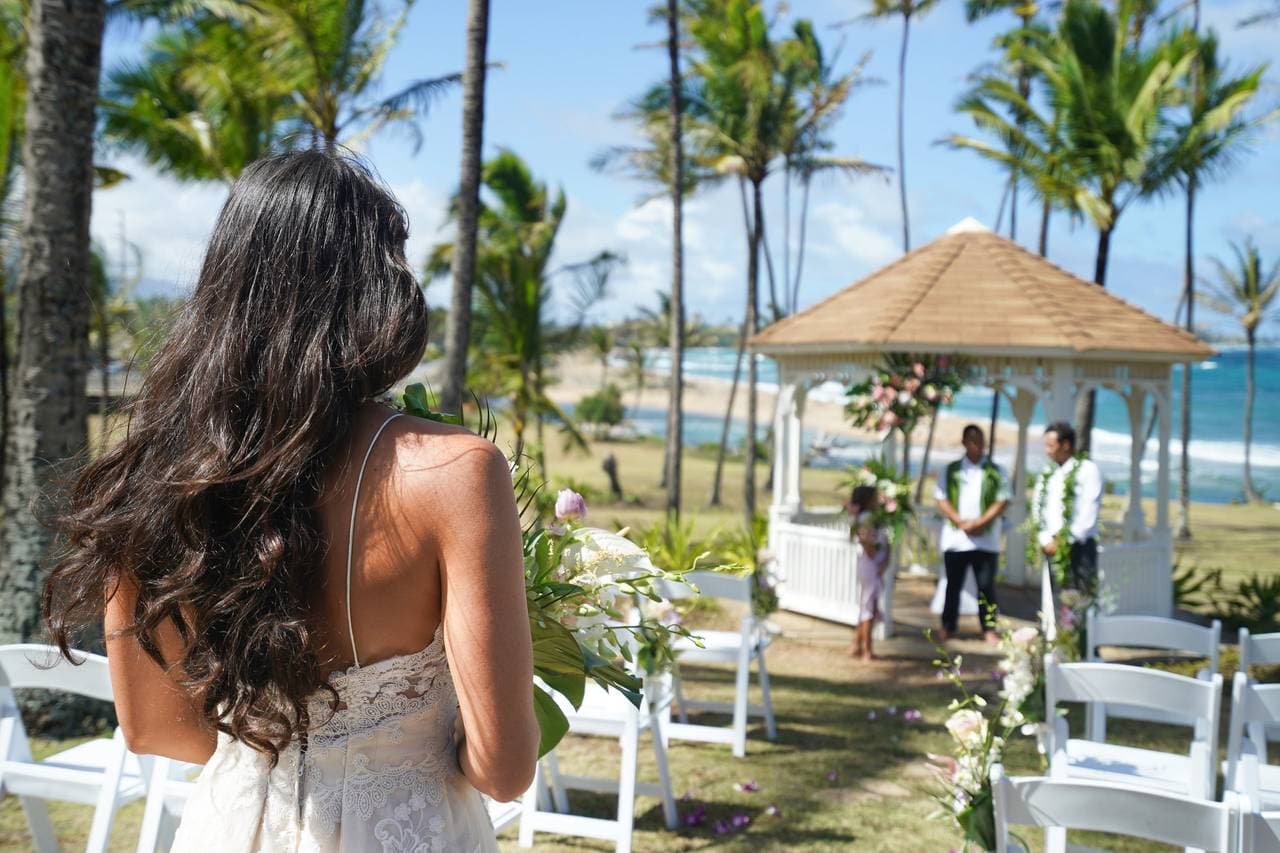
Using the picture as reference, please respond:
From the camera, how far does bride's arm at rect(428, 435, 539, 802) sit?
1.46 metres

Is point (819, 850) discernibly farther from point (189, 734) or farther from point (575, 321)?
point (575, 321)

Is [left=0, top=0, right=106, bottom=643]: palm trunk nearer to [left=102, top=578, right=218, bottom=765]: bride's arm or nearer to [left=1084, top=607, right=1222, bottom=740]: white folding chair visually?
[left=102, top=578, right=218, bottom=765]: bride's arm

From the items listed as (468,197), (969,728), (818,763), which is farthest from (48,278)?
(969,728)

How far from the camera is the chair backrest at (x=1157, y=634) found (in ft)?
16.9

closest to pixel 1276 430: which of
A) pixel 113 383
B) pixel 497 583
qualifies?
pixel 113 383

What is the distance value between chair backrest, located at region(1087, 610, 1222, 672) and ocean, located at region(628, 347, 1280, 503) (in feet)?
86.3

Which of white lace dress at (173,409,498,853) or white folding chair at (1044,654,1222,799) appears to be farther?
white folding chair at (1044,654,1222,799)

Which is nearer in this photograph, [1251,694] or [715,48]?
[1251,694]

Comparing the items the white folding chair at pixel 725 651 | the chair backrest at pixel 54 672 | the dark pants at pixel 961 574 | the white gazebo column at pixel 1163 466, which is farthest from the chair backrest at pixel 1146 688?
the white gazebo column at pixel 1163 466

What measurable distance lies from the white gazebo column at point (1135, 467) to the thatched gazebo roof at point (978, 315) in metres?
0.90

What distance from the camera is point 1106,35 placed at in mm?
14516

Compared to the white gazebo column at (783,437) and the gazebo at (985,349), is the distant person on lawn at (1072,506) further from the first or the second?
the white gazebo column at (783,437)

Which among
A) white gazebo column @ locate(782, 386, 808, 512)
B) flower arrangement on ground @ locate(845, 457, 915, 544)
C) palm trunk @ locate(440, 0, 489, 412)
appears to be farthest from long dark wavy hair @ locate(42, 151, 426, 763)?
white gazebo column @ locate(782, 386, 808, 512)

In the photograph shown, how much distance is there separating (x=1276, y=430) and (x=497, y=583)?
70.6 metres
